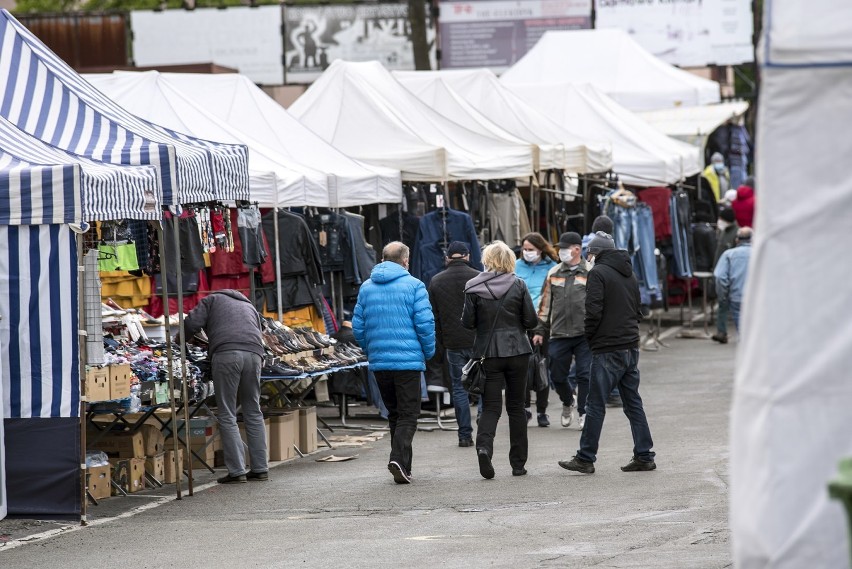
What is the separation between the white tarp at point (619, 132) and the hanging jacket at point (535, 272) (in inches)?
317

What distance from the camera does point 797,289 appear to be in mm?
5312

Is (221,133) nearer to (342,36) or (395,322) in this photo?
(395,322)

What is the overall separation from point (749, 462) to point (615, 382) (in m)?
6.71

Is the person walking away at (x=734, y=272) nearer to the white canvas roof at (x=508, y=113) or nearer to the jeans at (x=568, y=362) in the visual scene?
the white canvas roof at (x=508, y=113)

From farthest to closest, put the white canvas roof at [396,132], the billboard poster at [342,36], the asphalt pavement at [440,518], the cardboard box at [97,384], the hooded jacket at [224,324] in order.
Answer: the billboard poster at [342,36]
the white canvas roof at [396,132]
the hooded jacket at [224,324]
the cardboard box at [97,384]
the asphalt pavement at [440,518]


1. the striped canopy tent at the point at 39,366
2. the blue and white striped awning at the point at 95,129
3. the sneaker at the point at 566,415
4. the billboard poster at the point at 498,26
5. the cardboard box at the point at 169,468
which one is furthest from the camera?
the billboard poster at the point at 498,26

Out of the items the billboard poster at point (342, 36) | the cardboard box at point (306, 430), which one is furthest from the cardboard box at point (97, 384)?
the billboard poster at point (342, 36)

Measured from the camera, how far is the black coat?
13.7 meters

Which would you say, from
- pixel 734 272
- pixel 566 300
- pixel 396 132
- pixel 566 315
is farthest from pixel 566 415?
pixel 734 272

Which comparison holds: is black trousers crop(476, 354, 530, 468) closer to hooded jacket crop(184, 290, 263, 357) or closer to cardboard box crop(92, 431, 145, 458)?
hooded jacket crop(184, 290, 263, 357)

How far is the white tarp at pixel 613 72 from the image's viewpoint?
30.9m

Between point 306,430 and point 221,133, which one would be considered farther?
point 221,133

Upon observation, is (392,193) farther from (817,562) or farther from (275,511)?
(817,562)

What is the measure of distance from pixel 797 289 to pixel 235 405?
7.90m
